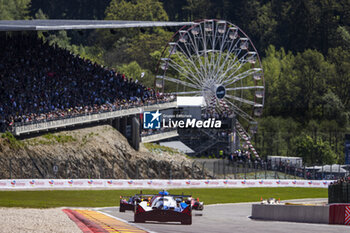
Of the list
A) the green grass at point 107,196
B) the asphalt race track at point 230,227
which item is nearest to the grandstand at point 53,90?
the green grass at point 107,196

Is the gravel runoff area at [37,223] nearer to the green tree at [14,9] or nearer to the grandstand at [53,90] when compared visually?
the grandstand at [53,90]

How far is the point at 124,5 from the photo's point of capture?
6545 inches

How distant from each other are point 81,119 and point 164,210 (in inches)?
1525

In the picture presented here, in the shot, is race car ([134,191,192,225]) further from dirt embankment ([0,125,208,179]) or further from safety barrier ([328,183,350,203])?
dirt embankment ([0,125,208,179])

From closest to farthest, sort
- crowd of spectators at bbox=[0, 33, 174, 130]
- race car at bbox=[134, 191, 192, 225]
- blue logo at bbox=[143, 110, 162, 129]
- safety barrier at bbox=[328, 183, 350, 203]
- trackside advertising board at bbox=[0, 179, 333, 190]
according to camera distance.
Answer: race car at bbox=[134, 191, 192, 225]
safety barrier at bbox=[328, 183, 350, 203]
trackside advertising board at bbox=[0, 179, 333, 190]
crowd of spectators at bbox=[0, 33, 174, 130]
blue logo at bbox=[143, 110, 162, 129]

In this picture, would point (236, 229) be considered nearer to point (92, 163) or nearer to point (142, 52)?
point (92, 163)

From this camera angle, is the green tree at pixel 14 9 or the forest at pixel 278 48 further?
the green tree at pixel 14 9

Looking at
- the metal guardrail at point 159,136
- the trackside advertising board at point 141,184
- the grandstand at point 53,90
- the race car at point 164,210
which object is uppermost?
the grandstand at point 53,90

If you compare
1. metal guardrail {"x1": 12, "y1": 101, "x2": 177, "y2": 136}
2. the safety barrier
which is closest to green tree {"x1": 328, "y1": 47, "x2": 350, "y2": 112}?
metal guardrail {"x1": 12, "y1": 101, "x2": 177, "y2": 136}

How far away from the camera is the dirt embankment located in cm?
5869

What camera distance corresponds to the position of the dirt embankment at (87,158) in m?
58.7

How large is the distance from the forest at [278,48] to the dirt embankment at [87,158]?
124 feet

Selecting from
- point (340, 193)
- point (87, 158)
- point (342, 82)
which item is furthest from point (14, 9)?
point (340, 193)

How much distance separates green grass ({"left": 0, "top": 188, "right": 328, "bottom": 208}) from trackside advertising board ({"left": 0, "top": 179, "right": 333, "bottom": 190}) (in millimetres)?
911
